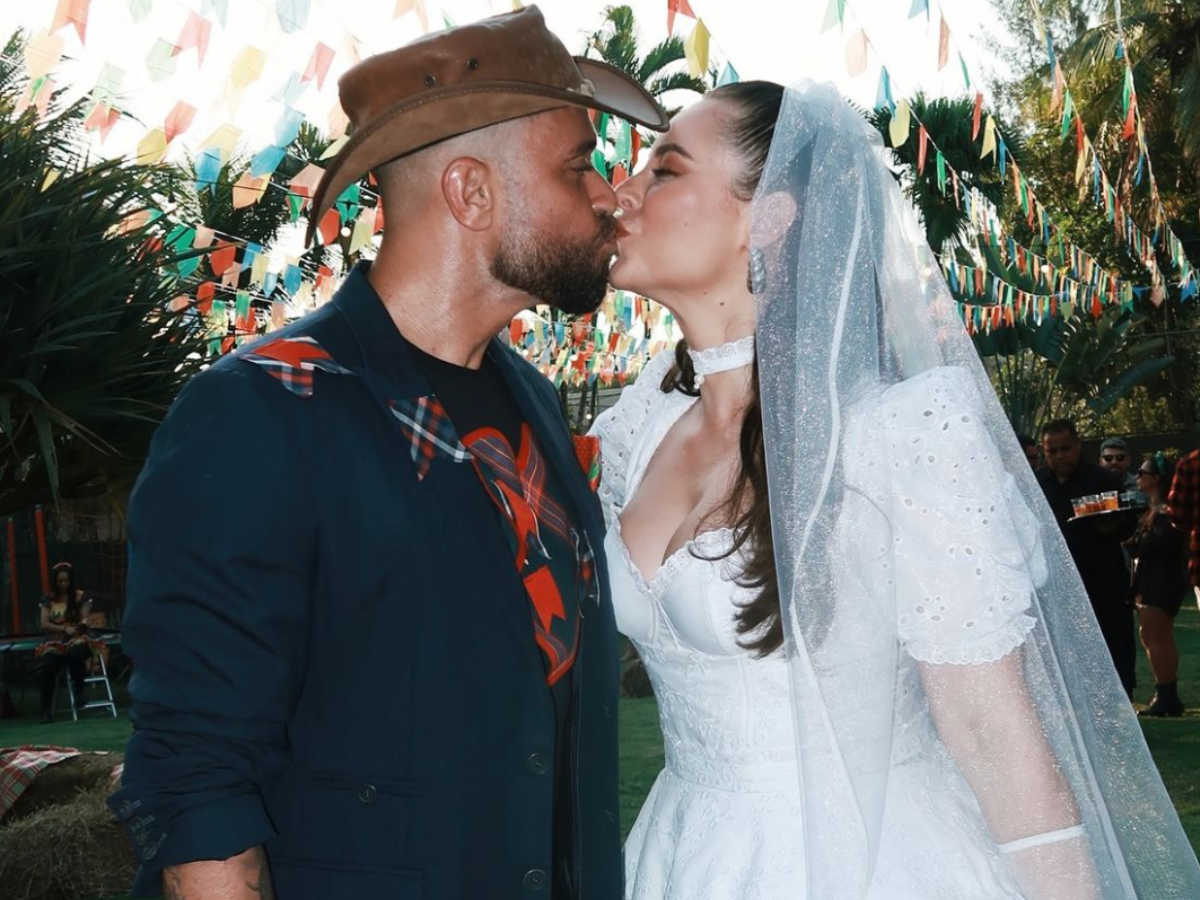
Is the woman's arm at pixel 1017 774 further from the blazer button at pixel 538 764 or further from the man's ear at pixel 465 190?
the man's ear at pixel 465 190

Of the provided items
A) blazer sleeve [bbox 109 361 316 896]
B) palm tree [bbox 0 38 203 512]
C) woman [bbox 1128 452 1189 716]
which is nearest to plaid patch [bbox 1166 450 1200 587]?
woman [bbox 1128 452 1189 716]

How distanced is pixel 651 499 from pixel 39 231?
3.84 meters

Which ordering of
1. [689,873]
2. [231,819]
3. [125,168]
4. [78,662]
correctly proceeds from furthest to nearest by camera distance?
1. [78,662]
2. [125,168]
3. [689,873]
4. [231,819]

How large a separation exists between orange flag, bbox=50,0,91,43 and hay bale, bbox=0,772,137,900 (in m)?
3.45

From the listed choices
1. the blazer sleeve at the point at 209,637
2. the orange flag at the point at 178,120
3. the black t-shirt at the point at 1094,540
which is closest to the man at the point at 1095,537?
the black t-shirt at the point at 1094,540

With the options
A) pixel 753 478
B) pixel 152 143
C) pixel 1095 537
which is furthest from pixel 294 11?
pixel 1095 537

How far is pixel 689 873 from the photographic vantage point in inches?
85.4

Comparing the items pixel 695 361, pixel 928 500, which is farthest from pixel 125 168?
pixel 928 500

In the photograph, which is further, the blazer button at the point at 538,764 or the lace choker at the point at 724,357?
the lace choker at the point at 724,357

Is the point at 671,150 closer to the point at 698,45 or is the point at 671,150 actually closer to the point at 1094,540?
the point at 698,45

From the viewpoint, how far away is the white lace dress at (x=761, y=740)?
188cm

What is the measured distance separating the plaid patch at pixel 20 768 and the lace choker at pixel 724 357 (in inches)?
208

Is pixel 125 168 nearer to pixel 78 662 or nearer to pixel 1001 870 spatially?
pixel 1001 870

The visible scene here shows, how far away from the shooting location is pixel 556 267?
2.12 meters
